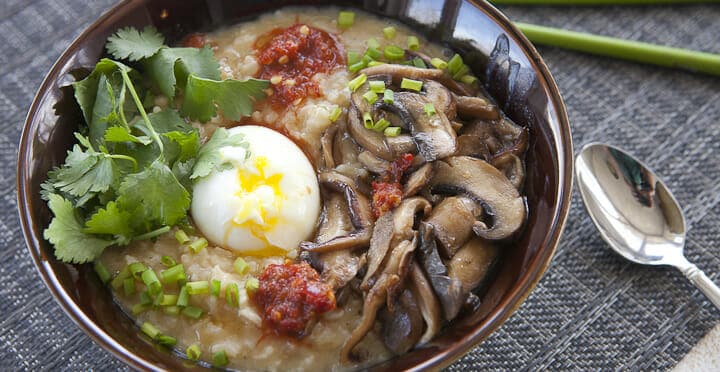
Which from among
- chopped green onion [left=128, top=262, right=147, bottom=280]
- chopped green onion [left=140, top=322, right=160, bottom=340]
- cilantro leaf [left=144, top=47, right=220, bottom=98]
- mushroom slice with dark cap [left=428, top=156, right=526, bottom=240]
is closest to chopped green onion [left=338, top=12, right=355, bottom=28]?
cilantro leaf [left=144, top=47, right=220, bottom=98]

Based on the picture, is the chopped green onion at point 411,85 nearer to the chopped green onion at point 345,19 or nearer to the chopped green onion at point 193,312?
the chopped green onion at point 345,19

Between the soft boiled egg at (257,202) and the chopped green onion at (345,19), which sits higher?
the chopped green onion at (345,19)

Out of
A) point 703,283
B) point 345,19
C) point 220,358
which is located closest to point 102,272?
point 220,358

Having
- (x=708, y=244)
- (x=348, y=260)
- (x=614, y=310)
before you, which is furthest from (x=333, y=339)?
(x=708, y=244)

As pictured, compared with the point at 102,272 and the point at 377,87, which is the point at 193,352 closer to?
the point at 102,272

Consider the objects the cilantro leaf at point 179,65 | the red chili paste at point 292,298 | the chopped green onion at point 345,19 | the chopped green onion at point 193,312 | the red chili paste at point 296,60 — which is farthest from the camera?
the chopped green onion at point 345,19

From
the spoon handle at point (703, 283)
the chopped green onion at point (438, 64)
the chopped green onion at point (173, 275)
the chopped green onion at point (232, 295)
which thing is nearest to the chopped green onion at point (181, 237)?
the chopped green onion at point (173, 275)
